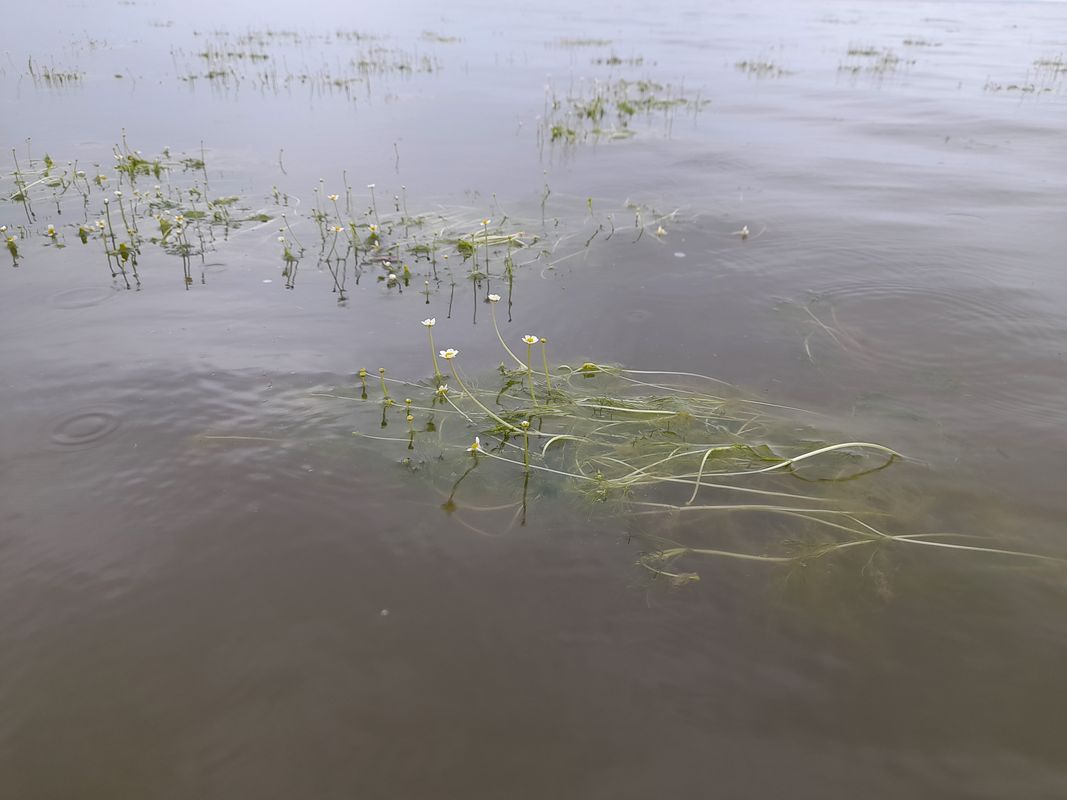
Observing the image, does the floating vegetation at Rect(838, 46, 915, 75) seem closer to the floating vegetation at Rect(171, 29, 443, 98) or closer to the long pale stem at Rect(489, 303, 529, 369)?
the floating vegetation at Rect(171, 29, 443, 98)

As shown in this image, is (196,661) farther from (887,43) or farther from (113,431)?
(887,43)

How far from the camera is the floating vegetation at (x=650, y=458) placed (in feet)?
13.5

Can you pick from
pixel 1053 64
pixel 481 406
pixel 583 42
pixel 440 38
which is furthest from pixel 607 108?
pixel 1053 64

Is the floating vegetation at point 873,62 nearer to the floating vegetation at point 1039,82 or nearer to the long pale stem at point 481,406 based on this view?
the floating vegetation at point 1039,82

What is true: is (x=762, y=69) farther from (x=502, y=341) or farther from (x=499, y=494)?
(x=499, y=494)

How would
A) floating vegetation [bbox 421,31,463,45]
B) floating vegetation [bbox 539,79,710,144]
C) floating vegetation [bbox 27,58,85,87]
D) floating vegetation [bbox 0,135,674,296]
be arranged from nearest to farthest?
floating vegetation [bbox 0,135,674,296] < floating vegetation [bbox 539,79,710,144] < floating vegetation [bbox 27,58,85,87] < floating vegetation [bbox 421,31,463,45]

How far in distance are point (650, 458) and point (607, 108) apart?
1517cm

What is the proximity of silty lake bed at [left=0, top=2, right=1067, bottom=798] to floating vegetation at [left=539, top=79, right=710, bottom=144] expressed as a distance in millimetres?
3284

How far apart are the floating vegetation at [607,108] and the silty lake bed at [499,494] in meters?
3.28

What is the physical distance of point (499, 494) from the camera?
4.41m

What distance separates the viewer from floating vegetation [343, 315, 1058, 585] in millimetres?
4117

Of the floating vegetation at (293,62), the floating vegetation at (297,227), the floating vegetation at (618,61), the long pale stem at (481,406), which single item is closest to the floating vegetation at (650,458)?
the long pale stem at (481,406)

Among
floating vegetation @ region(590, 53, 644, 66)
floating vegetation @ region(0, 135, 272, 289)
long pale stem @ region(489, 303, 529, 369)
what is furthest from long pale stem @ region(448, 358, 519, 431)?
floating vegetation @ region(590, 53, 644, 66)

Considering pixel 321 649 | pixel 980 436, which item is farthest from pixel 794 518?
pixel 321 649
